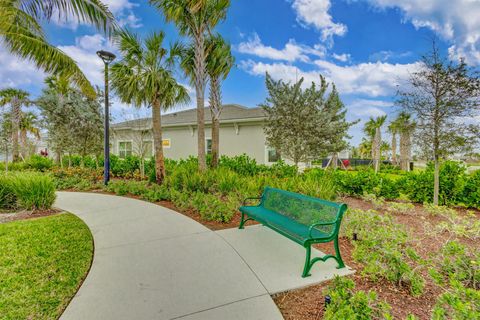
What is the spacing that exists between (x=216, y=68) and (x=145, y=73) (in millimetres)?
3034

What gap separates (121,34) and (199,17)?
11.3 feet

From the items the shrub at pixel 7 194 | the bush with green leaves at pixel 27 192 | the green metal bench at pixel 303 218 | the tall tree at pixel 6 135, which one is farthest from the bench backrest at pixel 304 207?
the tall tree at pixel 6 135

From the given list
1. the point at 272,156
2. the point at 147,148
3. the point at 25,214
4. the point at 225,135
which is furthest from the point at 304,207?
the point at 147,148

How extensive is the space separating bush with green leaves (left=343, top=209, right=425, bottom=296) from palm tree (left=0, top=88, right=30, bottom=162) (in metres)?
21.6

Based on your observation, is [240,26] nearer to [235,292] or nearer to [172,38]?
[172,38]

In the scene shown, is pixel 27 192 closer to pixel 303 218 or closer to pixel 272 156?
pixel 303 218

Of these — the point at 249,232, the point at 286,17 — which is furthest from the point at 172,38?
the point at 249,232

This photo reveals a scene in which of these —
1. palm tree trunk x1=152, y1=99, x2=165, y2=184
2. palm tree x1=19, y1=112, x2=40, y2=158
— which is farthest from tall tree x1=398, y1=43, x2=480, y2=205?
palm tree x1=19, y1=112, x2=40, y2=158

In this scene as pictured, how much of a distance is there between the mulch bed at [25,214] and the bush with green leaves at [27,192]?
153 mm

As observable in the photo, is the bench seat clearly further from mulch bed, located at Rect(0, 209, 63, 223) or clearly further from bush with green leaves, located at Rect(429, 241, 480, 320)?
mulch bed, located at Rect(0, 209, 63, 223)

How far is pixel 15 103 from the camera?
1750 centimetres

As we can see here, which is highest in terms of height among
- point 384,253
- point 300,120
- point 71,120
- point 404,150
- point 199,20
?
point 199,20

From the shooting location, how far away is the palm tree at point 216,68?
32.9 ft

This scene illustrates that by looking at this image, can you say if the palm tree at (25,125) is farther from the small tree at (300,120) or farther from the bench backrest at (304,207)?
the bench backrest at (304,207)
